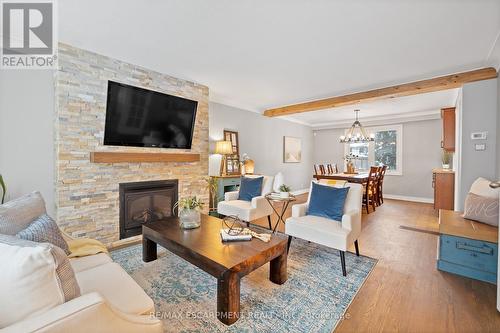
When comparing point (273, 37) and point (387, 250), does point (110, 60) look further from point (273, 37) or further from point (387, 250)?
point (387, 250)

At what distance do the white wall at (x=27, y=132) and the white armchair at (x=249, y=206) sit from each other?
2.24 metres

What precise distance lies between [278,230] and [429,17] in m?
3.11

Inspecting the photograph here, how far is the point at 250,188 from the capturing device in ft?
12.7

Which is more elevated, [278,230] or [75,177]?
[75,177]

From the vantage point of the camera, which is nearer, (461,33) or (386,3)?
(386,3)

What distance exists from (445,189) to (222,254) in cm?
504

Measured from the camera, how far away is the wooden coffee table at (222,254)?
1.62 m

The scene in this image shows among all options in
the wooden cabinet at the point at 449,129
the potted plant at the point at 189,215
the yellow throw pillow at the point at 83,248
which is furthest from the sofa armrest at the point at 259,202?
the wooden cabinet at the point at 449,129

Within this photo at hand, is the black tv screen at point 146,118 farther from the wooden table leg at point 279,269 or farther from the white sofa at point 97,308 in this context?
the wooden table leg at point 279,269

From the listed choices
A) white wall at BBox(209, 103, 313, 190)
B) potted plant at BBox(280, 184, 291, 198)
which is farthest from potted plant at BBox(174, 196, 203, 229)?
white wall at BBox(209, 103, 313, 190)

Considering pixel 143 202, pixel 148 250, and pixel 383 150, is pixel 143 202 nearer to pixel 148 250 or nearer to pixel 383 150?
pixel 148 250

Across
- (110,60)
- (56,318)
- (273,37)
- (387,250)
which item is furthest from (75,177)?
(387,250)

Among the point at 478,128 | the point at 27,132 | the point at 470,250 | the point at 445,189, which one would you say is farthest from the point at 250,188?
the point at 445,189

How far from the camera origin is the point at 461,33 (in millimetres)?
2342
